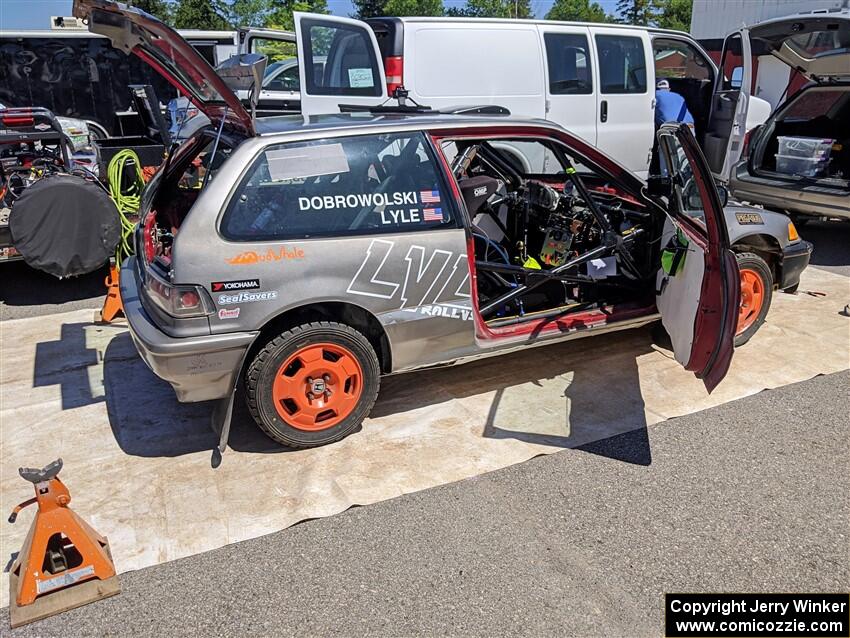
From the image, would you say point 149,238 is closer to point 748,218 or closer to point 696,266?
point 696,266

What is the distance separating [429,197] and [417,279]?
45cm

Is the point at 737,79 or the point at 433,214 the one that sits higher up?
the point at 737,79

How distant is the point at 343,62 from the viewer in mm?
7004

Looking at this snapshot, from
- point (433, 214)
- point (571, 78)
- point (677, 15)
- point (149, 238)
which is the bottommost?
point (149, 238)

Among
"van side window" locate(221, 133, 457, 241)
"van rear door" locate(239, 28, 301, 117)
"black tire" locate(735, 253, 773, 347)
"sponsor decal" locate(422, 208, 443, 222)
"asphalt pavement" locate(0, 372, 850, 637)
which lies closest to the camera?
"asphalt pavement" locate(0, 372, 850, 637)

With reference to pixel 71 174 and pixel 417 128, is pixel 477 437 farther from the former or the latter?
pixel 71 174

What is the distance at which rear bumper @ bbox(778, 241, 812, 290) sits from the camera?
196 inches

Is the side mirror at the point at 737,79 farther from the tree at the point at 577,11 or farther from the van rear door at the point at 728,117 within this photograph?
the tree at the point at 577,11

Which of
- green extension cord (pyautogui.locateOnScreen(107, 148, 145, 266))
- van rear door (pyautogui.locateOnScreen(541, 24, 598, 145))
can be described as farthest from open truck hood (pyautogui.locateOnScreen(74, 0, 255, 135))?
van rear door (pyautogui.locateOnScreen(541, 24, 598, 145))

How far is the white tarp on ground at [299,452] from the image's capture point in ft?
10.6

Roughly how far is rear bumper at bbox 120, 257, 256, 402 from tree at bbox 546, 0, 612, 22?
43.2 m

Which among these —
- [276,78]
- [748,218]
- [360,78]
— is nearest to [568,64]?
[360,78]

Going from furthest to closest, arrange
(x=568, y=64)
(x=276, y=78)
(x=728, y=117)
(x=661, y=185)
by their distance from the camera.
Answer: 1. (x=276, y=78)
2. (x=728, y=117)
3. (x=568, y=64)
4. (x=661, y=185)

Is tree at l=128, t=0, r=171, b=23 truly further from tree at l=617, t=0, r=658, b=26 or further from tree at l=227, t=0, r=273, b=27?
tree at l=617, t=0, r=658, b=26
